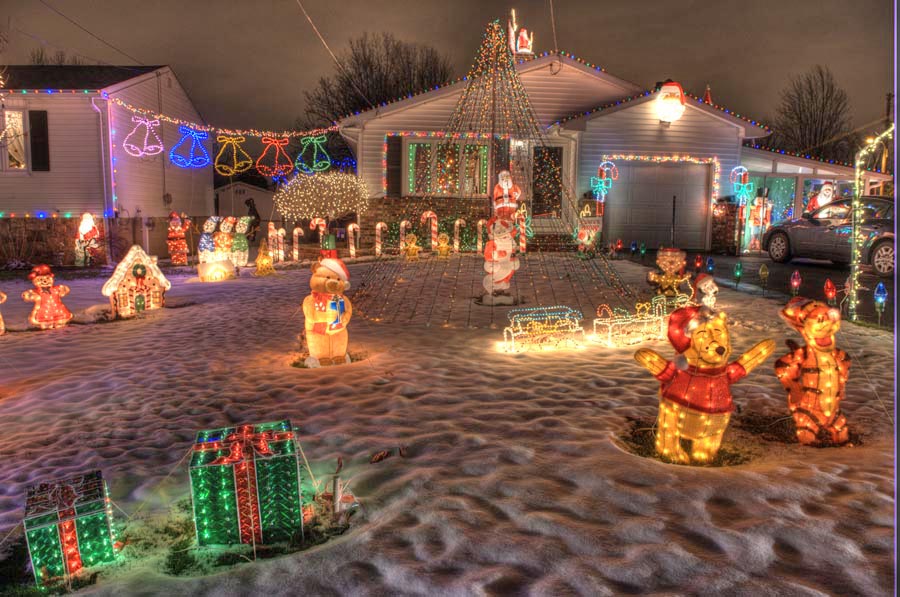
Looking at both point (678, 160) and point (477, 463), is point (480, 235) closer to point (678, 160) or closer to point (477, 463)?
point (678, 160)

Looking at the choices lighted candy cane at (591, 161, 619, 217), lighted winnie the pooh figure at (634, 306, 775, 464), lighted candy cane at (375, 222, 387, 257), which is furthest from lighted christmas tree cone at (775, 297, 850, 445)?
lighted candy cane at (591, 161, 619, 217)

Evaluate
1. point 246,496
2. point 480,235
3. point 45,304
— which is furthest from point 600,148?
point 246,496

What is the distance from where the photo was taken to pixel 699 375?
4.07 metres

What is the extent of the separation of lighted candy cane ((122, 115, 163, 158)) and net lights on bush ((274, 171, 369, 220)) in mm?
5306

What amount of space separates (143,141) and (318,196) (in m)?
6.29

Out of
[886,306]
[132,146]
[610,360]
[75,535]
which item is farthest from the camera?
[132,146]

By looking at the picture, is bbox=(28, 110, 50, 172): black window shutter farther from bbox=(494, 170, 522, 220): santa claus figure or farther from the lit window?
bbox=(494, 170, 522, 220): santa claus figure

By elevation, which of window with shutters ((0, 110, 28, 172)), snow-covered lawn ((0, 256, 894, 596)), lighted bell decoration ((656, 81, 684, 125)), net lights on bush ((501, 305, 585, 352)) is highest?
lighted bell decoration ((656, 81, 684, 125))

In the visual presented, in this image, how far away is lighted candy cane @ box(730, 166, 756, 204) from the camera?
18.2 meters

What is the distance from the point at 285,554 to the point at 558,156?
1727cm

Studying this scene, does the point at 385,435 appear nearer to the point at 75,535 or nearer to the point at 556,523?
the point at 556,523

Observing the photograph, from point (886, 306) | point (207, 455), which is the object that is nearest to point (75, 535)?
point (207, 455)

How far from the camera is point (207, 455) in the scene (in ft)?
10.7

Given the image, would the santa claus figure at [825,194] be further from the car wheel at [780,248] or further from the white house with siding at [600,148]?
the car wheel at [780,248]
